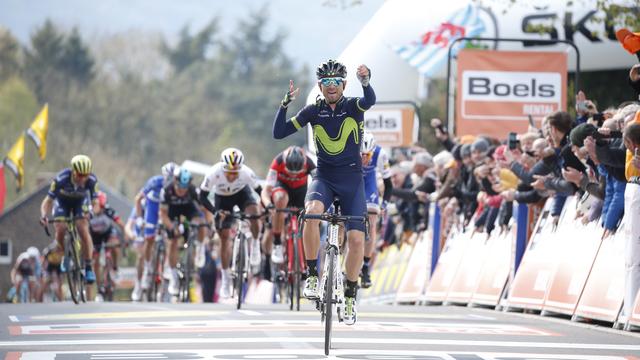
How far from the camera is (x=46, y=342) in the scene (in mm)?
13773

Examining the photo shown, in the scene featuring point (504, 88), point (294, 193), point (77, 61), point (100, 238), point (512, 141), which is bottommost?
point (100, 238)

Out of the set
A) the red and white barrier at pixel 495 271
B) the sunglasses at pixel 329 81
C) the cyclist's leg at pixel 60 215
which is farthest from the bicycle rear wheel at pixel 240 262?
the sunglasses at pixel 329 81

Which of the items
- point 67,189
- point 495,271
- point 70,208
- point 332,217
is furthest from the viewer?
point 70,208

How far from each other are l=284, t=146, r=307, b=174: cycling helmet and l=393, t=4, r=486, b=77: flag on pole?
1520 centimetres

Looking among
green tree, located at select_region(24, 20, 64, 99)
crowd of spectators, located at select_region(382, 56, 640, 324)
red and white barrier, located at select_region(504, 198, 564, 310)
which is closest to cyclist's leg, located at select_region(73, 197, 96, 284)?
crowd of spectators, located at select_region(382, 56, 640, 324)

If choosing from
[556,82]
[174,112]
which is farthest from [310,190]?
A: [174,112]

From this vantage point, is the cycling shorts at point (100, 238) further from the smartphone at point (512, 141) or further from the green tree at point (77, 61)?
the green tree at point (77, 61)

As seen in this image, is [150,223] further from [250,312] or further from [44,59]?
[44,59]

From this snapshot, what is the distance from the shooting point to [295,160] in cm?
1945

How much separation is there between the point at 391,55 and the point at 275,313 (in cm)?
2014

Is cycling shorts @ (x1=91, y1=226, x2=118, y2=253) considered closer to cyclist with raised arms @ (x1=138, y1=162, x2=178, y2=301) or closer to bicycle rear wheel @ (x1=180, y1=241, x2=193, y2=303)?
cyclist with raised arms @ (x1=138, y1=162, x2=178, y2=301)

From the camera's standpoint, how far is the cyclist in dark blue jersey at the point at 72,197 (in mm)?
21266

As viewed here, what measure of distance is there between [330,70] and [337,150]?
70 centimetres

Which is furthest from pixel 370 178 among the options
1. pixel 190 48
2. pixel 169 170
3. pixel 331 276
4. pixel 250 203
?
pixel 190 48
